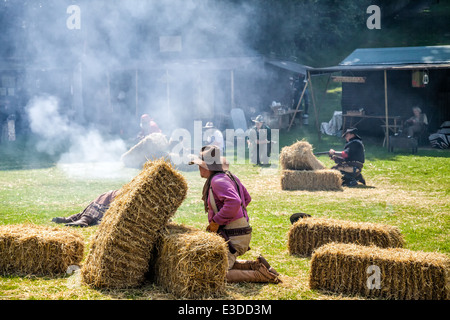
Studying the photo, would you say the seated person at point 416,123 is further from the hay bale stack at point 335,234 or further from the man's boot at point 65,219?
the man's boot at point 65,219

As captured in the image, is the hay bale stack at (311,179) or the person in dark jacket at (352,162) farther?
the person in dark jacket at (352,162)

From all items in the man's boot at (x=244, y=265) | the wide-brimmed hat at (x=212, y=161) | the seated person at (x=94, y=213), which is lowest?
the man's boot at (x=244, y=265)

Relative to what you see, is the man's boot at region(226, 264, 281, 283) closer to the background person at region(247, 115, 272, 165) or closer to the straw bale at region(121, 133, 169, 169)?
the straw bale at region(121, 133, 169, 169)

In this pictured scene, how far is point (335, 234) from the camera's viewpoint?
682 cm

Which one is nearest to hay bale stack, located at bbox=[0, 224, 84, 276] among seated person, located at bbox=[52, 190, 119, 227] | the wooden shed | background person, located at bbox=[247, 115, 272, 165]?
seated person, located at bbox=[52, 190, 119, 227]

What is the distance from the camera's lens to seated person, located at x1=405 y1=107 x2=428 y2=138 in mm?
20500

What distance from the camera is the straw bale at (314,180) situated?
1261 cm

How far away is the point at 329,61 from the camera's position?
1586 inches

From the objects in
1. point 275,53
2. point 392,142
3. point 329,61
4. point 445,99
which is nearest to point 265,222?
point 392,142

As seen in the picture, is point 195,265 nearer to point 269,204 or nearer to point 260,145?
point 269,204

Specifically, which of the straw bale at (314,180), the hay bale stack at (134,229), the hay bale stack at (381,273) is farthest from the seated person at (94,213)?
the straw bale at (314,180)

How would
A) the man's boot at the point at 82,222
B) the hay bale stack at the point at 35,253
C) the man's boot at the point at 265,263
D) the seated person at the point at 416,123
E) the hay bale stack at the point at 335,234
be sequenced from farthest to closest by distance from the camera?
the seated person at the point at 416,123
the man's boot at the point at 82,222
the hay bale stack at the point at 335,234
the hay bale stack at the point at 35,253
the man's boot at the point at 265,263

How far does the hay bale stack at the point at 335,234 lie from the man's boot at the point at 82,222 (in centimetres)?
355

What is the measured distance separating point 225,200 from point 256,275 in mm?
→ 932
